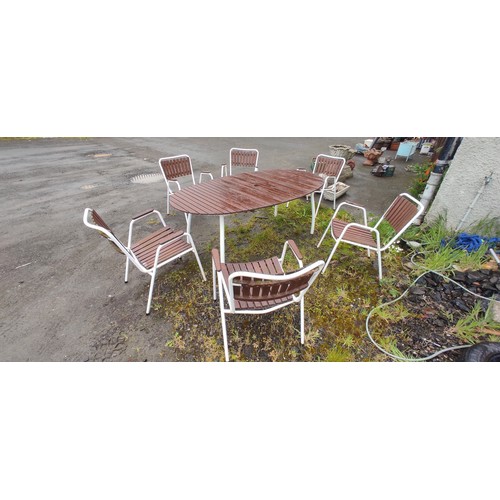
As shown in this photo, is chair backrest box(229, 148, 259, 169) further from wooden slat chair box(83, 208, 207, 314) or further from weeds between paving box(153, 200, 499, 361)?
wooden slat chair box(83, 208, 207, 314)

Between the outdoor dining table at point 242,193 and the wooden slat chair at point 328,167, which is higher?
the wooden slat chair at point 328,167

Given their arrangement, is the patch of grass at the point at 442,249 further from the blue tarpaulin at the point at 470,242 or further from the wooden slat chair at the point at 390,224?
the wooden slat chair at the point at 390,224

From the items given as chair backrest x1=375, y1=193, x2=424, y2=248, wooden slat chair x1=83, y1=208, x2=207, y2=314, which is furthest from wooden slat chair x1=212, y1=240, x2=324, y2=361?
chair backrest x1=375, y1=193, x2=424, y2=248

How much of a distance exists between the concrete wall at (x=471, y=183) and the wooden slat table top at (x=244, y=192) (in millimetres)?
1796

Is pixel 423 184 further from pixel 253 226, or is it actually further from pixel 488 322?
pixel 253 226

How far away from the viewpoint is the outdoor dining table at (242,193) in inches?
92.3

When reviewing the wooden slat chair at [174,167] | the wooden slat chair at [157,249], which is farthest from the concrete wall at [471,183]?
the wooden slat chair at [157,249]

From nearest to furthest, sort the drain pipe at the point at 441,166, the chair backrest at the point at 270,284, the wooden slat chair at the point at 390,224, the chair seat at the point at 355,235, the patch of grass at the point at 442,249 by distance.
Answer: the chair backrest at the point at 270,284 < the wooden slat chair at the point at 390,224 < the chair seat at the point at 355,235 < the patch of grass at the point at 442,249 < the drain pipe at the point at 441,166

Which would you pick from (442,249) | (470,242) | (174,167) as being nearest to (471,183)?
(470,242)

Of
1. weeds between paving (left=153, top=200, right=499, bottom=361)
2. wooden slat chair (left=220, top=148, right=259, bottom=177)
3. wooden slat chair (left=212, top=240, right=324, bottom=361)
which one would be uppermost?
wooden slat chair (left=220, top=148, right=259, bottom=177)

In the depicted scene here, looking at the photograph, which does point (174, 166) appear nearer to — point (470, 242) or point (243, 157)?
point (243, 157)

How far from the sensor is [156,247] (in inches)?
96.8

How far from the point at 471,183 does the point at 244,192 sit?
9.76 feet

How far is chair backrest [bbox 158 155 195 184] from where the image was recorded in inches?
136
